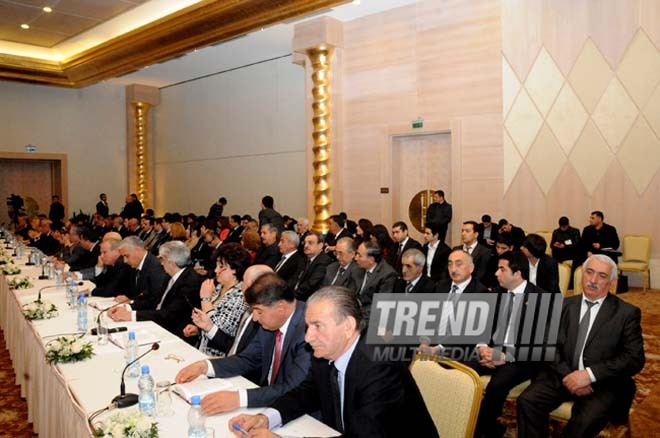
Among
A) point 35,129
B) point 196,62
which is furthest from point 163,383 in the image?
point 35,129

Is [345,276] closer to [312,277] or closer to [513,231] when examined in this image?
[312,277]

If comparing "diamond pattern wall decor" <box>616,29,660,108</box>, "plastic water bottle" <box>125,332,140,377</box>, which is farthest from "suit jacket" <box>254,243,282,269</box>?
"diamond pattern wall decor" <box>616,29,660,108</box>

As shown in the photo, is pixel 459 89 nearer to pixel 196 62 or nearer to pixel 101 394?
pixel 196 62

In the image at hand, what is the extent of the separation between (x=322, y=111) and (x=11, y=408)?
310 inches

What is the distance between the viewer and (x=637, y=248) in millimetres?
7980

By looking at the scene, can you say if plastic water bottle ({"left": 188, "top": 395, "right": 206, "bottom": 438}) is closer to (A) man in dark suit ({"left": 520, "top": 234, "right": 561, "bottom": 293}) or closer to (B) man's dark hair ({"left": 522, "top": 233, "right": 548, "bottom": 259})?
(A) man in dark suit ({"left": 520, "top": 234, "right": 561, "bottom": 293})

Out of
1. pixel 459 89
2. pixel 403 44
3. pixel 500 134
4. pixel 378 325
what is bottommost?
pixel 378 325

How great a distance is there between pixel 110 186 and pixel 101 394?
15.6m

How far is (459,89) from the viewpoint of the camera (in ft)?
31.2

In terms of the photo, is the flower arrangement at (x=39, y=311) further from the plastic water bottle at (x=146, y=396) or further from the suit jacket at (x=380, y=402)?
the suit jacket at (x=380, y=402)

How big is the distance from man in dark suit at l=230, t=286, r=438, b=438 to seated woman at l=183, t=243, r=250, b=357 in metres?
1.34

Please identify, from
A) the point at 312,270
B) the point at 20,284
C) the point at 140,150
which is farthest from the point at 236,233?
the point at 140,150

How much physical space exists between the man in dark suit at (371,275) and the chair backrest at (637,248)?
4857 mm

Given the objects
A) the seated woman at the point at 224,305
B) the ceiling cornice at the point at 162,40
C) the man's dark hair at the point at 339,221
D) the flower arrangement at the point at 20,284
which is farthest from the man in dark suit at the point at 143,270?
the ceiling cornice at the point at 162,40
